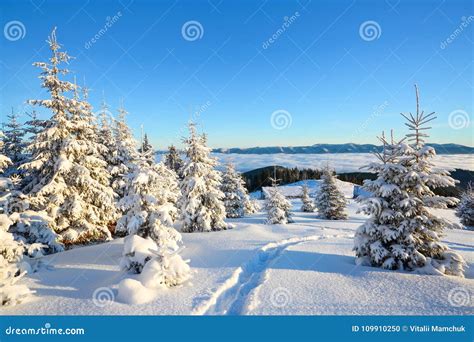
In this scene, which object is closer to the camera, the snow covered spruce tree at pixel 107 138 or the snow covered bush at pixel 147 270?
the snow covered bush at pixel 147 270

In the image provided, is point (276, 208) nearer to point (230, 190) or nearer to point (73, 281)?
point (230, 190)

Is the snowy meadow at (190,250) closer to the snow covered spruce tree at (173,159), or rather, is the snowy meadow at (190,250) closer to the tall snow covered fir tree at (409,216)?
the tall snow covered fir tree at (409,216)

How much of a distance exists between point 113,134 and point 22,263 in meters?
13.3

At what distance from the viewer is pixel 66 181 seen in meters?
17.2

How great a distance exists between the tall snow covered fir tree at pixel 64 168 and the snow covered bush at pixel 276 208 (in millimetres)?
15935

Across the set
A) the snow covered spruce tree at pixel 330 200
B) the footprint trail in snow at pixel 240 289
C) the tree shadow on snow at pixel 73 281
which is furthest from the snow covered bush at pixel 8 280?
the snow covered spruce tree at pixel 330 200

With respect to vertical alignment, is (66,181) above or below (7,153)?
below

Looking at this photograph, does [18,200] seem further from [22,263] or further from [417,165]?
[417,165]

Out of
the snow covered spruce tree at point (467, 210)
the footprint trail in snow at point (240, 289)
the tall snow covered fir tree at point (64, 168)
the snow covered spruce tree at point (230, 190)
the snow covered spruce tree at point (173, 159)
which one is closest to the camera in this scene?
the footprint trail in snow at point (240, 289)

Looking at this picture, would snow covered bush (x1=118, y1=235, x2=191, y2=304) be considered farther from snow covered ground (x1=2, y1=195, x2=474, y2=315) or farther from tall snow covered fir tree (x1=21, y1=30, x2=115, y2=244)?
tall snow covered fir tree (x1=21, y1=30, x2=115, y2=244)

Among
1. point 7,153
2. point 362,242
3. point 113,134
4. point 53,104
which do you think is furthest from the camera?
point 113,134

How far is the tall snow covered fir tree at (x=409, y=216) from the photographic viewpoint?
1094cm

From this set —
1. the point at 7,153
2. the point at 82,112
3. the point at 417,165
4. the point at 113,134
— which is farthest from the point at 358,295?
the point at 7,153

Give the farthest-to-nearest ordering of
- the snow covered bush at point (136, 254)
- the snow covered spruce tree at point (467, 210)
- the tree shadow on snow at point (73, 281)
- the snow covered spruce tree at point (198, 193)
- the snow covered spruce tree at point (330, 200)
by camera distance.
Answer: the snow covered spruce tree at point (330, 200)
the snow covered spruce tree at point (467, 210)
the snow covered spruce tree at point (198, 193)
the snow covered bush at point (136, 254)
the tree shadow on snow at point (73, 281)
